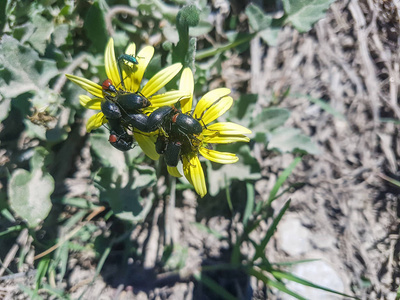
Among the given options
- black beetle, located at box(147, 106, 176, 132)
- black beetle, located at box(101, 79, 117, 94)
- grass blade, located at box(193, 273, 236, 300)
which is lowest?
grass blade, located at box(193, 273, 236, 300)

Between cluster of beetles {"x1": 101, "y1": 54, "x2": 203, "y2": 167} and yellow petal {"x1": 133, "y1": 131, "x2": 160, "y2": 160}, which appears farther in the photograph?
yellow petal {"x1": 133, "y1": 131, "x2": 160, "y2": 160}

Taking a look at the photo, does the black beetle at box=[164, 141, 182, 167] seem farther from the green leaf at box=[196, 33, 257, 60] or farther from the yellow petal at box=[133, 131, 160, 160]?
the green leaf at box=[196, 33, 257, 60]

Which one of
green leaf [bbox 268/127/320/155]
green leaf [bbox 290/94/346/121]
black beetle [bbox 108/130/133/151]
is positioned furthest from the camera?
green leaf [bbox 290/94/346/121]

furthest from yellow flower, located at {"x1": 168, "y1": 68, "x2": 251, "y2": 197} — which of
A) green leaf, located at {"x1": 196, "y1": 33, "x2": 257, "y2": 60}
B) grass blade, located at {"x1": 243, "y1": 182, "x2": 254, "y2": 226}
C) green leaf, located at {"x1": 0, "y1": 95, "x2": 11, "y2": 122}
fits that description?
green leaf, located at {"x1": 0, "y1": 95, "x2": 11, "y2": 122}

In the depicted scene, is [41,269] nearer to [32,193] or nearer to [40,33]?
[32,193]

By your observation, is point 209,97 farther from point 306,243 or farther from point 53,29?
point 306,243

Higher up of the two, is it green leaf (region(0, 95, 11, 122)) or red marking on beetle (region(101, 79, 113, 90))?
green leaf (region(0, 95, 11, 122))

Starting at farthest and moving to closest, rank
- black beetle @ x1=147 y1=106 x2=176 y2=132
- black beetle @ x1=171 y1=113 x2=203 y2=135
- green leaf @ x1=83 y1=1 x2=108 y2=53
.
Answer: green leaf @ x1=83 y1=1 x2=108 y2=53
black beetle @ x1=171 y1=113 x2=203 y2=135
black beetle @ x1=147 y1=106 x2=176 y2=132
